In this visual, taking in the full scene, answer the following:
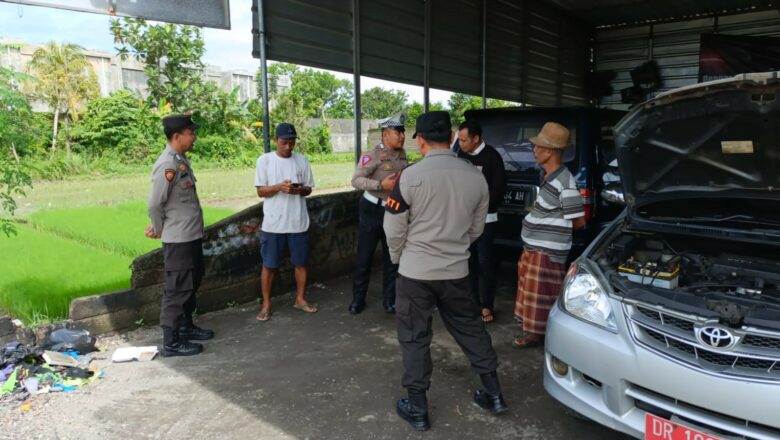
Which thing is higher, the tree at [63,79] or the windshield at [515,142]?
the tree at [63,79]

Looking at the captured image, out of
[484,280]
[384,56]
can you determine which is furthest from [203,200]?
[484,280]

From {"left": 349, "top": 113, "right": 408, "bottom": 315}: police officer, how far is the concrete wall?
3.07ft

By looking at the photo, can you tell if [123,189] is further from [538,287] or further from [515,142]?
[538,287]

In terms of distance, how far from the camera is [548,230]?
372cm

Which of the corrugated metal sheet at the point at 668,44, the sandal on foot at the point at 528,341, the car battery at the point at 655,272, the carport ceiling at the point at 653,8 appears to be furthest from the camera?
the corrugated metal sheet at the point at 668,44

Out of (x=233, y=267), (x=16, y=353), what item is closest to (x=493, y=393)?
(x=233, y=267)

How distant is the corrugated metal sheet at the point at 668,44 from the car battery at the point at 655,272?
9748mm

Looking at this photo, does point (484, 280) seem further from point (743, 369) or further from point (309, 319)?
point (743, 369)

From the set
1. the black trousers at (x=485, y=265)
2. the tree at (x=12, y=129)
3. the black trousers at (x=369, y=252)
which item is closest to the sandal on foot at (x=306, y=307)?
the black trousers at (x=369, y=252)

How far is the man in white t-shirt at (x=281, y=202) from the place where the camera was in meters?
4.56

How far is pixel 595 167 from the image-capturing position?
15.0 ft

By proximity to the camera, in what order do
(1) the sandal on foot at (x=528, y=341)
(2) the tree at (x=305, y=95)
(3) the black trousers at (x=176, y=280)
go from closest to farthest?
(3) the black trousers at (x=176, y=280)
(1) the sandal on foot at (x=528, y=341)
(2) the tree at (x=305, y=95)

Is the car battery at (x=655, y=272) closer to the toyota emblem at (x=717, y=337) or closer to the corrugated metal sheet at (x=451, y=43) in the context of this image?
the toyota emblem at (x=717, y=337)

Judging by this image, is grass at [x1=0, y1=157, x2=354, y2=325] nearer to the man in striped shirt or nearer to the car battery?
the man in striped shirt
